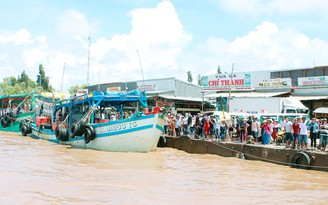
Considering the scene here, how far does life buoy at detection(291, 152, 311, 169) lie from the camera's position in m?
15.2

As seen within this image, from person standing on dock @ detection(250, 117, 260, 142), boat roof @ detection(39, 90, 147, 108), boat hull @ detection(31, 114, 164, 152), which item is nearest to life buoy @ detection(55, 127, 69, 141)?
boat roof @ detection(39, 90, 147, 108)

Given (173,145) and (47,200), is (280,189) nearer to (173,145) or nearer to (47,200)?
(47,200)

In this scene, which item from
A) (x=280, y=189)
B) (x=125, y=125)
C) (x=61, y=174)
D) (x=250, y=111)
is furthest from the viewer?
(x=250, y=111)

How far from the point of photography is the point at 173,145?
862 inches

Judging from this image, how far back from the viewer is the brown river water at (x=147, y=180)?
9.84 meters

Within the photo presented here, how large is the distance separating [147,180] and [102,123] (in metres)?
7.81

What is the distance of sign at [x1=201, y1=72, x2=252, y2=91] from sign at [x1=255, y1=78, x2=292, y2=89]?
107cm

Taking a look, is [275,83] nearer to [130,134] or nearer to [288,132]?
[288,132]

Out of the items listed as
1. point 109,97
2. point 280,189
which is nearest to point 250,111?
point 109,97

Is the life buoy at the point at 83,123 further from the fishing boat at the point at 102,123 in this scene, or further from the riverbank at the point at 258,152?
the riverbank at the point at 258,152

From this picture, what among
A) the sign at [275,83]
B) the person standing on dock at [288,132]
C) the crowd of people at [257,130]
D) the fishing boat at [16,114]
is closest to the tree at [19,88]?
the fishing boat at [16,114]

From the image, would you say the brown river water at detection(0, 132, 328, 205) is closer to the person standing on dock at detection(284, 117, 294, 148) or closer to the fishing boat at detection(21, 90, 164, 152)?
the fishing boat at detection(21, 90, 164, 152)

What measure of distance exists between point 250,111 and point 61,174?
16.4 m

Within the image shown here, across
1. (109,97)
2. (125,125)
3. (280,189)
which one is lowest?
(280,189)
